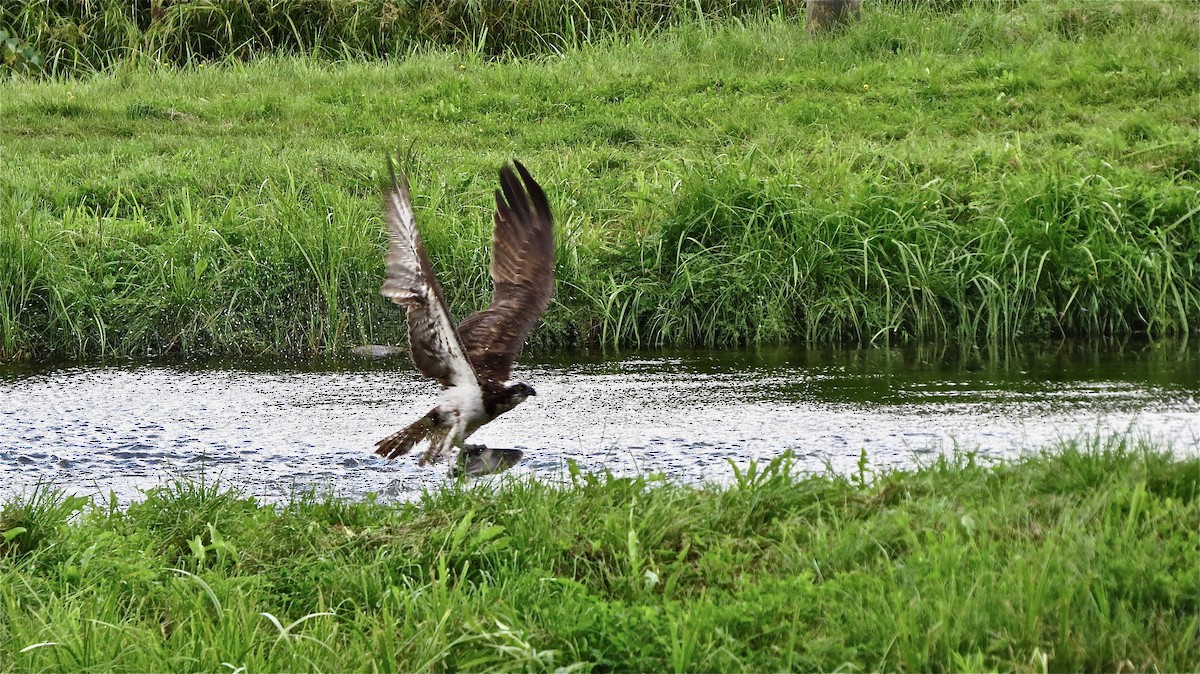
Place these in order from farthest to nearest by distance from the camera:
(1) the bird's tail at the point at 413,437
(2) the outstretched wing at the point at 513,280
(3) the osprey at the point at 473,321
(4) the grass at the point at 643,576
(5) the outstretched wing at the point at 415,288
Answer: (2) the outstretched wing at the point at 513,280 < (1) the bird's tail at the point at 413,437 < (3) the osprey at the point at 473,321 < (5) the outstretched wing at the point at 415,288 < (4) the grass at the point at 643,576

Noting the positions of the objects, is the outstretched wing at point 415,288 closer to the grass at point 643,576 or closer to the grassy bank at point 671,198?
the grass at point 643,576

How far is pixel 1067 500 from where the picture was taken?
143 inches

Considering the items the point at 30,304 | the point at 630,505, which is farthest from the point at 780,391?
the point at 30,304

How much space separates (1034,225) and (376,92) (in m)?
6.06

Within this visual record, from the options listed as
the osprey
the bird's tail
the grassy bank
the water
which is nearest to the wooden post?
the grassy bank

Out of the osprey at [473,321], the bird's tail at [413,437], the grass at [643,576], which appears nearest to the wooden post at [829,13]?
the osprey at [473,321]

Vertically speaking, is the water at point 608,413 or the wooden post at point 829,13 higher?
the wooden post at point 829,13

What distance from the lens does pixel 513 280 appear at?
558 cm

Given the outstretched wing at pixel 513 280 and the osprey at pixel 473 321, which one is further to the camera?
the outstretched wing at pixel 513 280

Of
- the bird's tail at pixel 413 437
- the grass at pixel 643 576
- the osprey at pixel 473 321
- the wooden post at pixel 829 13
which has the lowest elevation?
the grass at pixel 643 576

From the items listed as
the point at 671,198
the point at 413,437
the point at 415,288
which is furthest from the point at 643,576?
the point at 671,198

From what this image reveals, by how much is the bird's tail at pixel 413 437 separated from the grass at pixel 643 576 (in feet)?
2.47

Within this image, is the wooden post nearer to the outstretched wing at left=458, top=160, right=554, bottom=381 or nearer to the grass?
the outstretched wing at left=458, top=160, right=554, bottom=381

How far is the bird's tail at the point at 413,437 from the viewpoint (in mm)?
5164
